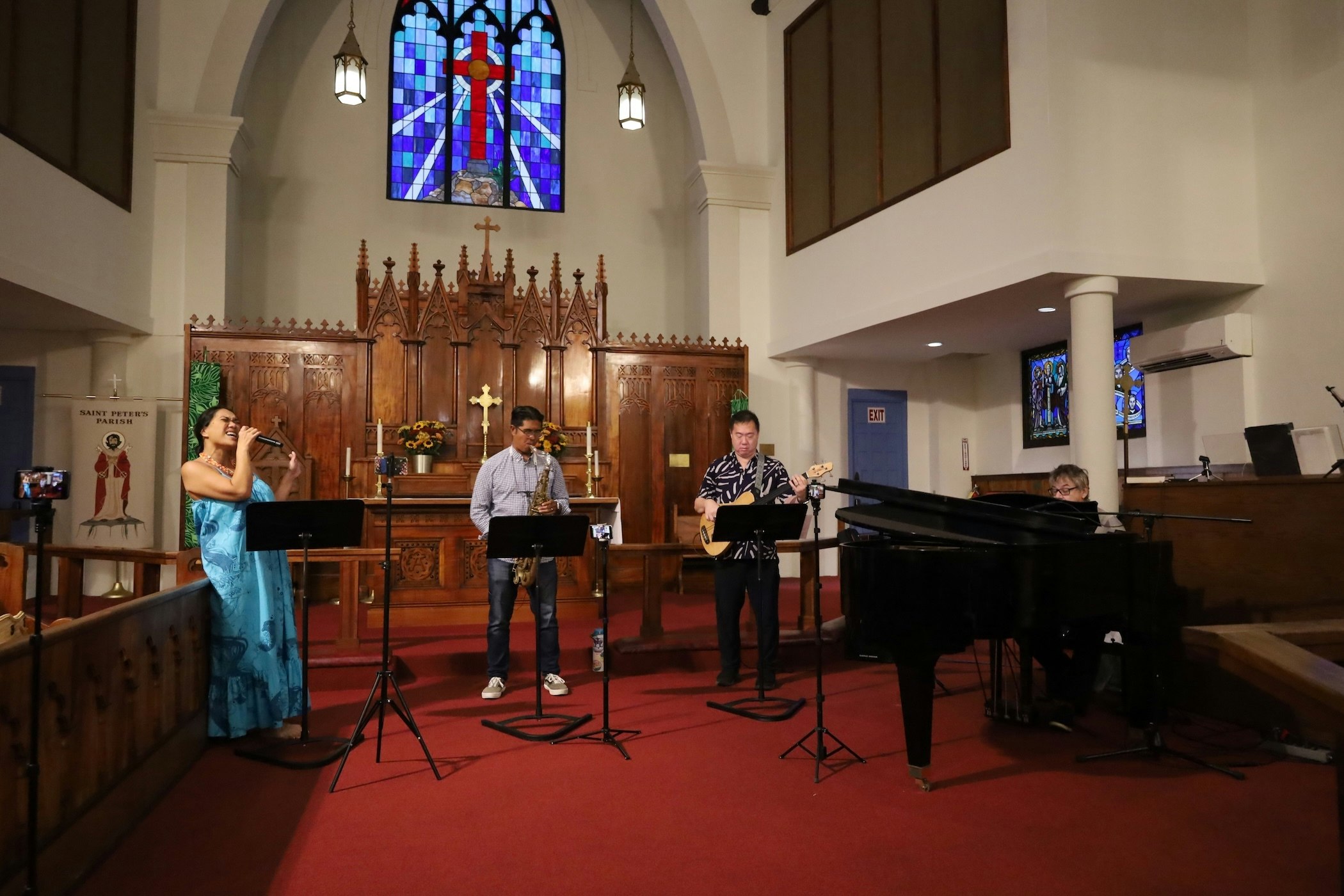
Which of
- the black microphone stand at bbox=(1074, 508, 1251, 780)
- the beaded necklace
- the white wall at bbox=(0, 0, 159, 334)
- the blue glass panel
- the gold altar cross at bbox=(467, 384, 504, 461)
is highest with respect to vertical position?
the blue glass panel

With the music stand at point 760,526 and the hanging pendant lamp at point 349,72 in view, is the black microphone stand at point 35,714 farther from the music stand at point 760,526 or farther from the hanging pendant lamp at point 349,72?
the hanging pendant lamp at point 349,72

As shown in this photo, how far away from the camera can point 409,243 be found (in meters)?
12.4

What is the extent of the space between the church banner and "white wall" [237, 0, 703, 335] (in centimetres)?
283

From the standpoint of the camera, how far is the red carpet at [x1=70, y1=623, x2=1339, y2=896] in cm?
308

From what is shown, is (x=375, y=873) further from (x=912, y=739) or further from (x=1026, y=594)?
(x=1026, y=594)

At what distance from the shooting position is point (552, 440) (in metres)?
9.87

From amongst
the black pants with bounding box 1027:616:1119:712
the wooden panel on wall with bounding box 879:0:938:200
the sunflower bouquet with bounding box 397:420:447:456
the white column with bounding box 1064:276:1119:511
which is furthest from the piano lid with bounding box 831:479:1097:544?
the sunflower bouquet with bounding box 397:420:447:456

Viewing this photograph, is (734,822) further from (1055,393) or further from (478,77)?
(478,77)

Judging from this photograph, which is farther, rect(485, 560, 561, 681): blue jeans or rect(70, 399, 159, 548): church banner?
rect(70, 399, 159, 548): church banner

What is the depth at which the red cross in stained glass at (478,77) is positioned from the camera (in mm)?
12812

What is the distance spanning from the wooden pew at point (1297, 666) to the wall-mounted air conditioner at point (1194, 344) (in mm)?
5819

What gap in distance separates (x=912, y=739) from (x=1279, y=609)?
218 cm

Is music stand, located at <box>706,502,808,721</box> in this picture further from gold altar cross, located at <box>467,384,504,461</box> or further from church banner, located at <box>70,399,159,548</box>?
church banner, located at <box>70,399,159,548</box>

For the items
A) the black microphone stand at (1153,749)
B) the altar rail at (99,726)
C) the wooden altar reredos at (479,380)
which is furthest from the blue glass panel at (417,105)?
the black microphone stand at (1153,749)
